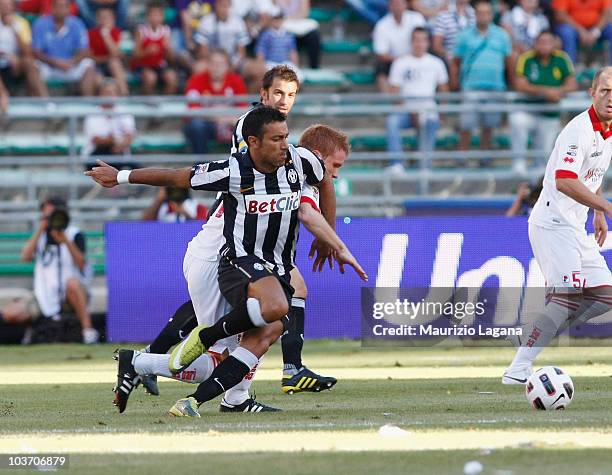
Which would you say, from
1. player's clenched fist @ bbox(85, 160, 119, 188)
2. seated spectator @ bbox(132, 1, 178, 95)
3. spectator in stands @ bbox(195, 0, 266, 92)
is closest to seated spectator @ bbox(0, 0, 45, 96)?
seated spectator @ bbox(132, 1, 178, 95)

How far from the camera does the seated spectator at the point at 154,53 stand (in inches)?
696

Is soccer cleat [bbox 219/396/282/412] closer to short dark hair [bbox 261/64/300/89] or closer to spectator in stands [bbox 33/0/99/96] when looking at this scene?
short dark hair [bbox 261/64/300/89]

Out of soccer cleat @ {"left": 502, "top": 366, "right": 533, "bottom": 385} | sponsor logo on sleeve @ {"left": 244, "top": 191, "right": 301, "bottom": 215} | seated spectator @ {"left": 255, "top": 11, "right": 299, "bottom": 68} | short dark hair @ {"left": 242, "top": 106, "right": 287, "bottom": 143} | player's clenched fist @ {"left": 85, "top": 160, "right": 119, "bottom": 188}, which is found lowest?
soccer cleat @ {"left": 502, "top": 366, "right": 533, "bottom": 385}

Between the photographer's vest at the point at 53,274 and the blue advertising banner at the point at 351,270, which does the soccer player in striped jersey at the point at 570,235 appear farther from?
the photographer's vest at the point at 53,274

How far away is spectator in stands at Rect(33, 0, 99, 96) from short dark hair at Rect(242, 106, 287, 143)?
1047 centimetres

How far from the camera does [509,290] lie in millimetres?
13375

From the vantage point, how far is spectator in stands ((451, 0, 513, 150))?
17156 mm

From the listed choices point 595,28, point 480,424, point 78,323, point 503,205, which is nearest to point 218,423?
point 480,424

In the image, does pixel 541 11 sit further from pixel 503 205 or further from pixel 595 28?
pixel 503 205

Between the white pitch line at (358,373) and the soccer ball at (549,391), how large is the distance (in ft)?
7.74

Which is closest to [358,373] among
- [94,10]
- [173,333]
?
[173,333]

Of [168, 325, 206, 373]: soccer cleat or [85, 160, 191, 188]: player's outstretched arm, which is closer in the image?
[85, 160, 191, 188]: player's outstretched arm

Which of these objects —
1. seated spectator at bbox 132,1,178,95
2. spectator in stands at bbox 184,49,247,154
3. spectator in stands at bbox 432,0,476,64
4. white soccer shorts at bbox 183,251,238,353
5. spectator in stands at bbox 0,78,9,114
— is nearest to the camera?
white soccer shorts at bbox 183,251,238,353

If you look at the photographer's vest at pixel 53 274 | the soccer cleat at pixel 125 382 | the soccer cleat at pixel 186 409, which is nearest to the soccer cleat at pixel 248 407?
the soccer cleat at pixel 186 409
